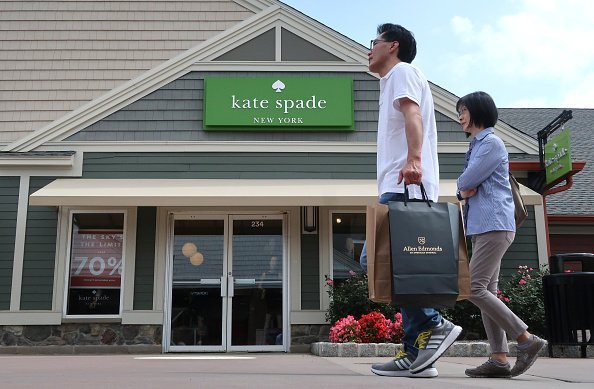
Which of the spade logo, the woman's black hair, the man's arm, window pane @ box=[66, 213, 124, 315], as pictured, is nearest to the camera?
the man's arm

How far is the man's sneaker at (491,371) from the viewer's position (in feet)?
11.1

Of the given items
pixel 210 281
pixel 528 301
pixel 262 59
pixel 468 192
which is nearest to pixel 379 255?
pixel 468 192

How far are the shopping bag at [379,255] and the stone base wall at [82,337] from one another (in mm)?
5843

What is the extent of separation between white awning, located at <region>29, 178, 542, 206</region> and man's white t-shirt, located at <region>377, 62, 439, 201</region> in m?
4.50

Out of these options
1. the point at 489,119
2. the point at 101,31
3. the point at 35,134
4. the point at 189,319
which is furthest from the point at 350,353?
the point at 101,31

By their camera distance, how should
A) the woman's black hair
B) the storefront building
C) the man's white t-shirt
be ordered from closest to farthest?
1. the man's white t-shirt
2. the woman's black hair
3. the storefront building

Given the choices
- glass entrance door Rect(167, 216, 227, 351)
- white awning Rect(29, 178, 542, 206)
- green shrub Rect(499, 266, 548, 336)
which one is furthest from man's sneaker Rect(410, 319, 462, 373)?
glass entrance door Rect(167, 216, 227, 351)

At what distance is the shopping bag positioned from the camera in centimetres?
303

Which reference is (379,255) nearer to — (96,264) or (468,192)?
(468,192)

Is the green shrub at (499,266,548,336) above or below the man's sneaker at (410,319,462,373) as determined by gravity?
above

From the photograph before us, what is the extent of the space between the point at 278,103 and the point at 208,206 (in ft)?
6.02

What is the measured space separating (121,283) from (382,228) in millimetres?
6156

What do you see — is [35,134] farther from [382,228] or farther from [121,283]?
[382,228]

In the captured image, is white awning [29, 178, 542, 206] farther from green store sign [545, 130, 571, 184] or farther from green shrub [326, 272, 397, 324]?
green shrub [326, 272, 397, 324]
